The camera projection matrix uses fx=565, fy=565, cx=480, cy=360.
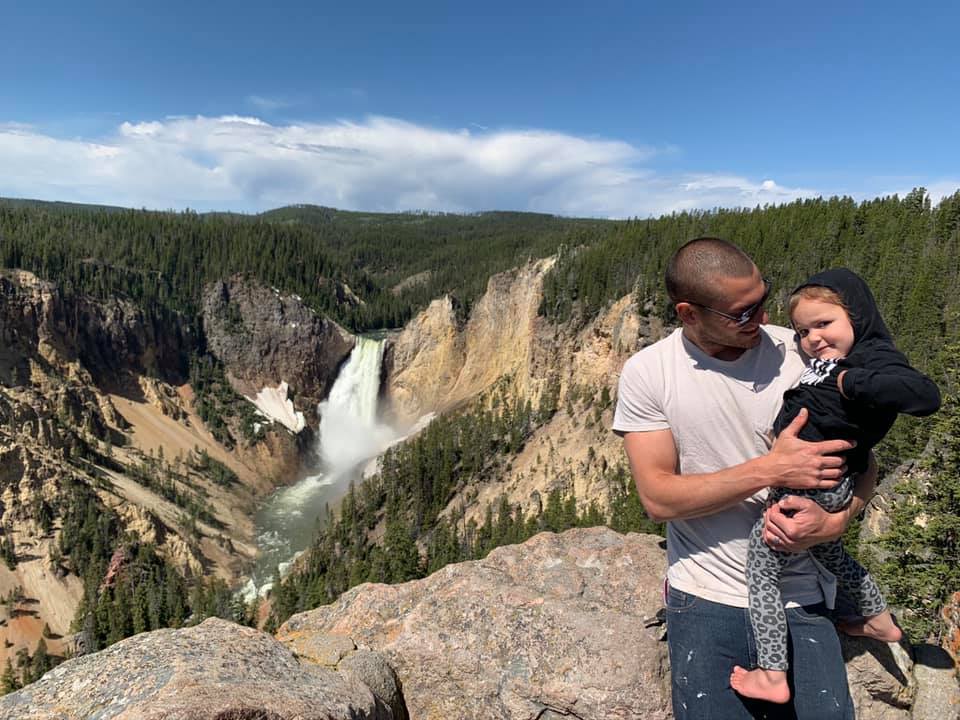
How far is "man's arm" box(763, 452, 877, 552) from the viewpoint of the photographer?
11.1ft

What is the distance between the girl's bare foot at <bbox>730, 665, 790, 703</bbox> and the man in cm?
9

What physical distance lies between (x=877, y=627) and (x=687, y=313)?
121 inches

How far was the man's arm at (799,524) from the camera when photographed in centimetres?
339

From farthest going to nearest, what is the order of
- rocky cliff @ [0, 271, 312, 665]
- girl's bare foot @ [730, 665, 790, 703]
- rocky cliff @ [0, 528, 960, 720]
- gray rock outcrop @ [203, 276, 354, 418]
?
gray rock outcrop @ [203, 276, 354, 418]
rocky cliff @ [0, 271, 312, 665]
rocky cliff @ [0, 528, 960, 720]
girl's bare foot @ [730, 665, 790, 703]

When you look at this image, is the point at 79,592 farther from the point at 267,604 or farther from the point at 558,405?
the point at 558,405

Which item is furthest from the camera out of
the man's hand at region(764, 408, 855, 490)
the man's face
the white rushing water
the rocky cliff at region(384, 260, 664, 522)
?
the white rushing water

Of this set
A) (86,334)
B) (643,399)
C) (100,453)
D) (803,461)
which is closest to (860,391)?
(803,461)

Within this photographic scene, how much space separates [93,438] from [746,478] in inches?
2453

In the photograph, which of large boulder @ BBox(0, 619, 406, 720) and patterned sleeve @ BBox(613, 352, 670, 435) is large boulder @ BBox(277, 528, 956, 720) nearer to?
large boulder @ BBox(0, 619, 406, 720)

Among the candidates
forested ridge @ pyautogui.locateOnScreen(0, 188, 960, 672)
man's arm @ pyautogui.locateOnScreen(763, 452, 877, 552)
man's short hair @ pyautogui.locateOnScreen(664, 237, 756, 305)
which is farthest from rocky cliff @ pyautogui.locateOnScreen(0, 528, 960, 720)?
forested ridge @ pyautogui.locateOnScreen(0, 188, 960, 672)

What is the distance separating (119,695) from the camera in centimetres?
383

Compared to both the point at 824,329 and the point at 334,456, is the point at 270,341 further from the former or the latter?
the point at 824,329

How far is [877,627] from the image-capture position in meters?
4.39

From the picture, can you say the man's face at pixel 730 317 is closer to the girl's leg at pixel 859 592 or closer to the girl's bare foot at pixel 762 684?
the girl's leg at pixel 859 592
